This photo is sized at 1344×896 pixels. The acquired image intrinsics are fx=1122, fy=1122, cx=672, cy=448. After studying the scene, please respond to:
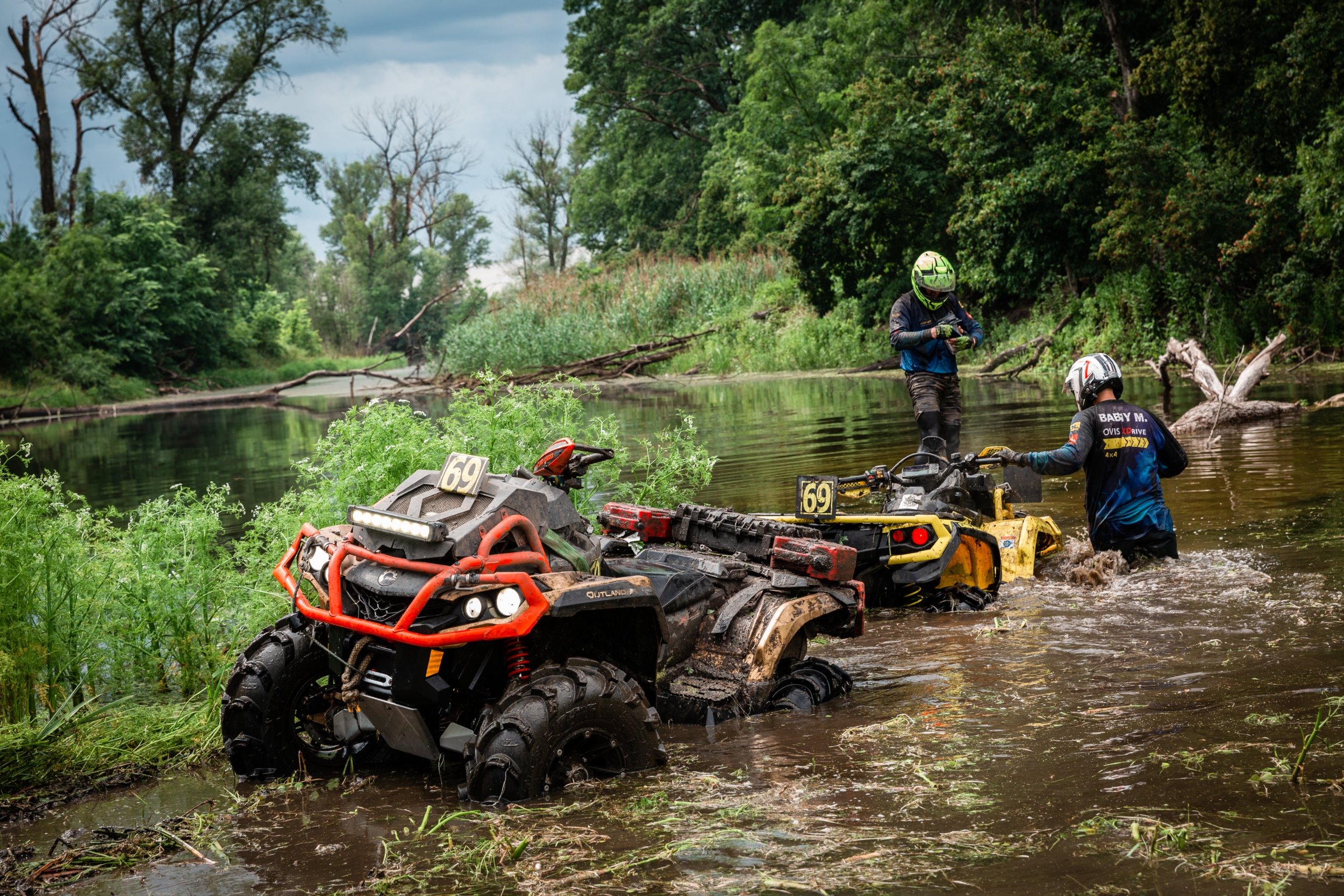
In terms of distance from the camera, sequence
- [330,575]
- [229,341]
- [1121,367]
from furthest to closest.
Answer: [229,341] → [1121,367] → [330,575]

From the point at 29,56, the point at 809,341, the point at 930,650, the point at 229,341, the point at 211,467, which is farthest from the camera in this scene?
the point at 229,341

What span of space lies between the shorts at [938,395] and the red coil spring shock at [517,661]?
21.8ft

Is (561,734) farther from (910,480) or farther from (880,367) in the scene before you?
(880,367)

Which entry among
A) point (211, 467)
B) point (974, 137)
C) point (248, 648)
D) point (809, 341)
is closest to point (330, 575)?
point (248, 648)

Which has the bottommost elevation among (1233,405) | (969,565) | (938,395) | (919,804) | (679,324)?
(919,804)

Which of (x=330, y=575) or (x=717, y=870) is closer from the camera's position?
(x=717, y=870)

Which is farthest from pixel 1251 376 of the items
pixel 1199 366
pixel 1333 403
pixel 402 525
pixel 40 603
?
pixel 40 603

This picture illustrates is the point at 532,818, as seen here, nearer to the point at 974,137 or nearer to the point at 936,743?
the point at 936,743

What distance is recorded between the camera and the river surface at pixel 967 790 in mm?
3434

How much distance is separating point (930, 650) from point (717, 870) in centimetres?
339

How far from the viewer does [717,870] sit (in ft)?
11.6

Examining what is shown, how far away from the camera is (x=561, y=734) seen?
4281 mm

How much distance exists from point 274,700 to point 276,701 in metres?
0.02

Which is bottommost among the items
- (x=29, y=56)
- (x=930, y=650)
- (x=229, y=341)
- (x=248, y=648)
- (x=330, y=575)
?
(x=930, y=650)
